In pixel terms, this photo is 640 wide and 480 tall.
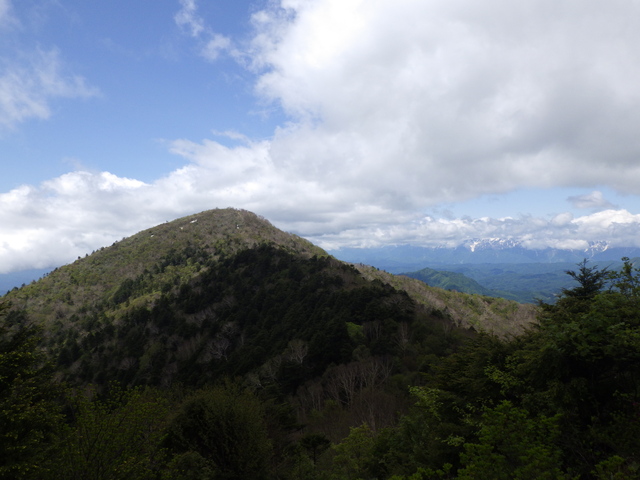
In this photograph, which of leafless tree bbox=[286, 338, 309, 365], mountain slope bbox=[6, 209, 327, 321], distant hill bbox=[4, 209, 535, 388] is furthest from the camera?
mountain slope bbox=[6, 209, 327, 321]

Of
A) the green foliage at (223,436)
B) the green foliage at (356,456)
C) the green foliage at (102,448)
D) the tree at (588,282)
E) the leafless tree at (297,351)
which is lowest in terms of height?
the leafless tree at (297,351)

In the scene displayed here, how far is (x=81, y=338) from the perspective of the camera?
10700 cm

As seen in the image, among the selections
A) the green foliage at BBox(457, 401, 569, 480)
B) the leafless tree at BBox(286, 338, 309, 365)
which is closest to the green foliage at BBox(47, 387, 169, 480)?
the green foliage at BBox(457, 401, 569, 480)

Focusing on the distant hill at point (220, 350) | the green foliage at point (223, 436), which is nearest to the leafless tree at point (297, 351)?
the distant hill at point (220, 350)

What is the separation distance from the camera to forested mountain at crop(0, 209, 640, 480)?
459 inches

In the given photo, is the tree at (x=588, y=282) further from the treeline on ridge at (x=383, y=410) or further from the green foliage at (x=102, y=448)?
the green foliage at (x=102, y=448)

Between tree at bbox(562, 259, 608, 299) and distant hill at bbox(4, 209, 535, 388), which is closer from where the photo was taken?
tree at bbox(562, 259, 608, 299)

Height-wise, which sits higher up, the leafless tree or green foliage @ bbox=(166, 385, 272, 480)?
green foliage @ bbox=(166, 385, 272, 480)

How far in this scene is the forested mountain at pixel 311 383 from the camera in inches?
459

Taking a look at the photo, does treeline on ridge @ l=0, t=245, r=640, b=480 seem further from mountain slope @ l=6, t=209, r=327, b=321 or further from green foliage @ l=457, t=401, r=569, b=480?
mountain slope @ l=6, t=209, r=327, b=321

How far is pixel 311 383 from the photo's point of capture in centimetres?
5372

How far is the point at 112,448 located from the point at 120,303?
13092 cm

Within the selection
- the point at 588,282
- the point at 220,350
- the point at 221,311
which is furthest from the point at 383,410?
the point at 221,311

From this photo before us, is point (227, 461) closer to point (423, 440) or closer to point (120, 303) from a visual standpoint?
point (423, 440)
